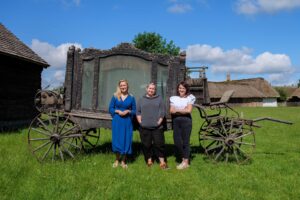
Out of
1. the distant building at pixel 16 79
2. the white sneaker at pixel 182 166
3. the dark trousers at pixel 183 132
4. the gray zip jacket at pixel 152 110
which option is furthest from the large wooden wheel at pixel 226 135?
the distant building at pixel 16 79

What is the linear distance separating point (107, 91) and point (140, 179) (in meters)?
2.56

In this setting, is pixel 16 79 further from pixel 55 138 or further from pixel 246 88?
pixel 246 88

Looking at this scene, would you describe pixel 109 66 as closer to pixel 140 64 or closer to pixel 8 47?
pixel 140 64

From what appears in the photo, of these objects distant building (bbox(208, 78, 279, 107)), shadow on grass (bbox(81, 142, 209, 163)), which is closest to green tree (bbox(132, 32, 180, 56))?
distant building (bbox(208, 78, 279, 107))

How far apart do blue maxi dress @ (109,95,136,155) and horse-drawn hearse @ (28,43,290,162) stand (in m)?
0.53

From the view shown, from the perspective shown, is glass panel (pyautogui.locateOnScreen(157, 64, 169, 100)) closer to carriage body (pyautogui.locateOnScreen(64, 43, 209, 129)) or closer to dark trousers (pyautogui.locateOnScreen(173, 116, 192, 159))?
carriage body (pyautogui.locateOnScreen(64, 43, 209, 129))

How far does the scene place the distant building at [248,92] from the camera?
67.3 meters

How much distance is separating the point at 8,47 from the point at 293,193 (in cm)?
1304

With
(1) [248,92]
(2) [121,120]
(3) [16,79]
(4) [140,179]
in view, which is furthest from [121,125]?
(1) [248,92]

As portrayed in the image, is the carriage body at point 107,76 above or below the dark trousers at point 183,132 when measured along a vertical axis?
above

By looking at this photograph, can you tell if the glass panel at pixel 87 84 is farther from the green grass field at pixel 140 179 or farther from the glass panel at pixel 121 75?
the green grass field at pixel 140 179

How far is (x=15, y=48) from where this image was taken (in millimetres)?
16031

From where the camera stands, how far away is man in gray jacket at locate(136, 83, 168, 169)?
760cm

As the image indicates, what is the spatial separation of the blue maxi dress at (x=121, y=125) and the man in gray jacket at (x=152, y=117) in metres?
0.22
